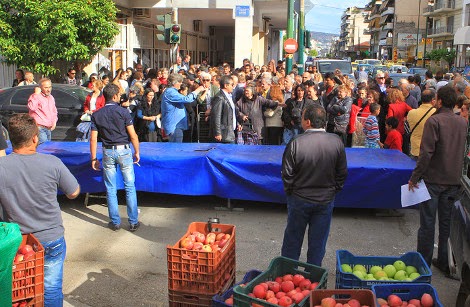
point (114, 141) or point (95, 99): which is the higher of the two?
point (95, 99)

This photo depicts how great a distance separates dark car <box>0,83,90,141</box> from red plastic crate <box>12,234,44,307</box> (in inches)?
328

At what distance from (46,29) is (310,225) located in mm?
11814

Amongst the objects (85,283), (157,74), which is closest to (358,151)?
(85,283)

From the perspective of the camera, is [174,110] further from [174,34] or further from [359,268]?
[174,34]

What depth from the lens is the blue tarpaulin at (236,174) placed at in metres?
7.22

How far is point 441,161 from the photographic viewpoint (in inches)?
207

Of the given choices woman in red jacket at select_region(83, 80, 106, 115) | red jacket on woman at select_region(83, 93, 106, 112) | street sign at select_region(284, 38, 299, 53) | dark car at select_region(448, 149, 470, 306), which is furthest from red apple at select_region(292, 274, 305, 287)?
street sign at select_region(284, 38, 299, 53)

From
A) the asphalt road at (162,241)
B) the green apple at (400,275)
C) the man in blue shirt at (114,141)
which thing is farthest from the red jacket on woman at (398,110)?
the green apple at (400,275)

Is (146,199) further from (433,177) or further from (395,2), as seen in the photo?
(395,2)

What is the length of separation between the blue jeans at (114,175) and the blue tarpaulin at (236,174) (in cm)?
91

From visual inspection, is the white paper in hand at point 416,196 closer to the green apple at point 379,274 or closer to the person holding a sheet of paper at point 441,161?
the person holding a sheet of paper at point 441,161

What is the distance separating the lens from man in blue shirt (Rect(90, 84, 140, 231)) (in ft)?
21.3

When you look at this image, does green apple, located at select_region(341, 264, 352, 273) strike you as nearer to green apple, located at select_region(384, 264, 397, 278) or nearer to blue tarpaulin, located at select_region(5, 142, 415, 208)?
green apple, located at select_region(384, 264, 397, 278)

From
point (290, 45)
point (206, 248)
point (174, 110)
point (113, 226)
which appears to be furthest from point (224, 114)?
point (290, 45)
